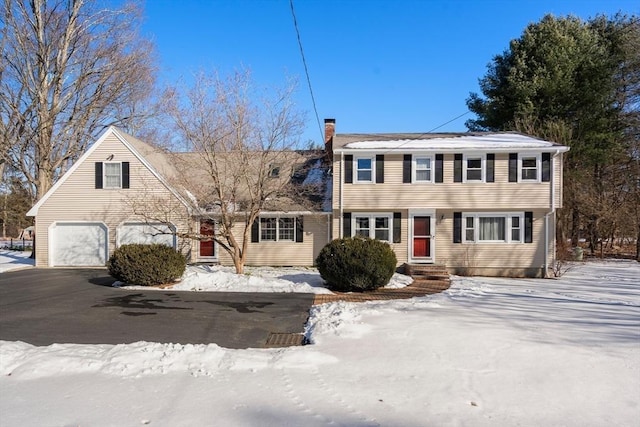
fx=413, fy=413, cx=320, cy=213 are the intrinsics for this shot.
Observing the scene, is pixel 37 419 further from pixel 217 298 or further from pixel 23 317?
pixel 217 298

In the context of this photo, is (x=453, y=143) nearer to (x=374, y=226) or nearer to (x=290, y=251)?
(x=374, y=226)

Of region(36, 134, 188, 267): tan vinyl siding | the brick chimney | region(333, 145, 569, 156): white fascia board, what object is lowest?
region(36, 134, 188, 267): tan vinyl siding

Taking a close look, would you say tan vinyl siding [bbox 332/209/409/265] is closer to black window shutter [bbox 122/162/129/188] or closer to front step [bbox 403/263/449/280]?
front step [bbox 403/263/449/280]

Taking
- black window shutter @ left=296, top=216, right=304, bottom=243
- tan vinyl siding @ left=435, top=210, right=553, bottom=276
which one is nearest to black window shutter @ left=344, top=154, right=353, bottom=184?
black window shutter @ left=296, top=216, right=304, bottom=243

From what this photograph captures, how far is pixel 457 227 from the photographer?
17516 mm

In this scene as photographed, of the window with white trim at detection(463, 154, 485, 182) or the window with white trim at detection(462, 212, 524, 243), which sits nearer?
the window with white trim at detection(463, 154, 485, 182)

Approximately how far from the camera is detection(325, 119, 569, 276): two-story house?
1716 cm

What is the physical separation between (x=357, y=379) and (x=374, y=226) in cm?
1318

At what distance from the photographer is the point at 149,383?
4598mm

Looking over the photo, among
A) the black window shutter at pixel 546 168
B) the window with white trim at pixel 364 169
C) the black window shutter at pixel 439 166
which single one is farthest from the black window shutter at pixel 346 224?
the black window shutter at pixel 546 168

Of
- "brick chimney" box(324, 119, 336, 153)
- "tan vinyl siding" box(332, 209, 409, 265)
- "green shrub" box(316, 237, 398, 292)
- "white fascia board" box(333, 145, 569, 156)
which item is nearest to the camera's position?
"green shrub" box(316, 237, 398, 292)

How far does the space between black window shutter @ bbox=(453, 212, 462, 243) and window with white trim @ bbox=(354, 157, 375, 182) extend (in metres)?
3.94

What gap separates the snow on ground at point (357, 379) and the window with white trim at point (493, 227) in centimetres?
1001

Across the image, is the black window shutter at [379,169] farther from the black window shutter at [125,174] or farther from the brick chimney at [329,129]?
the black window shutter at [125,174]
